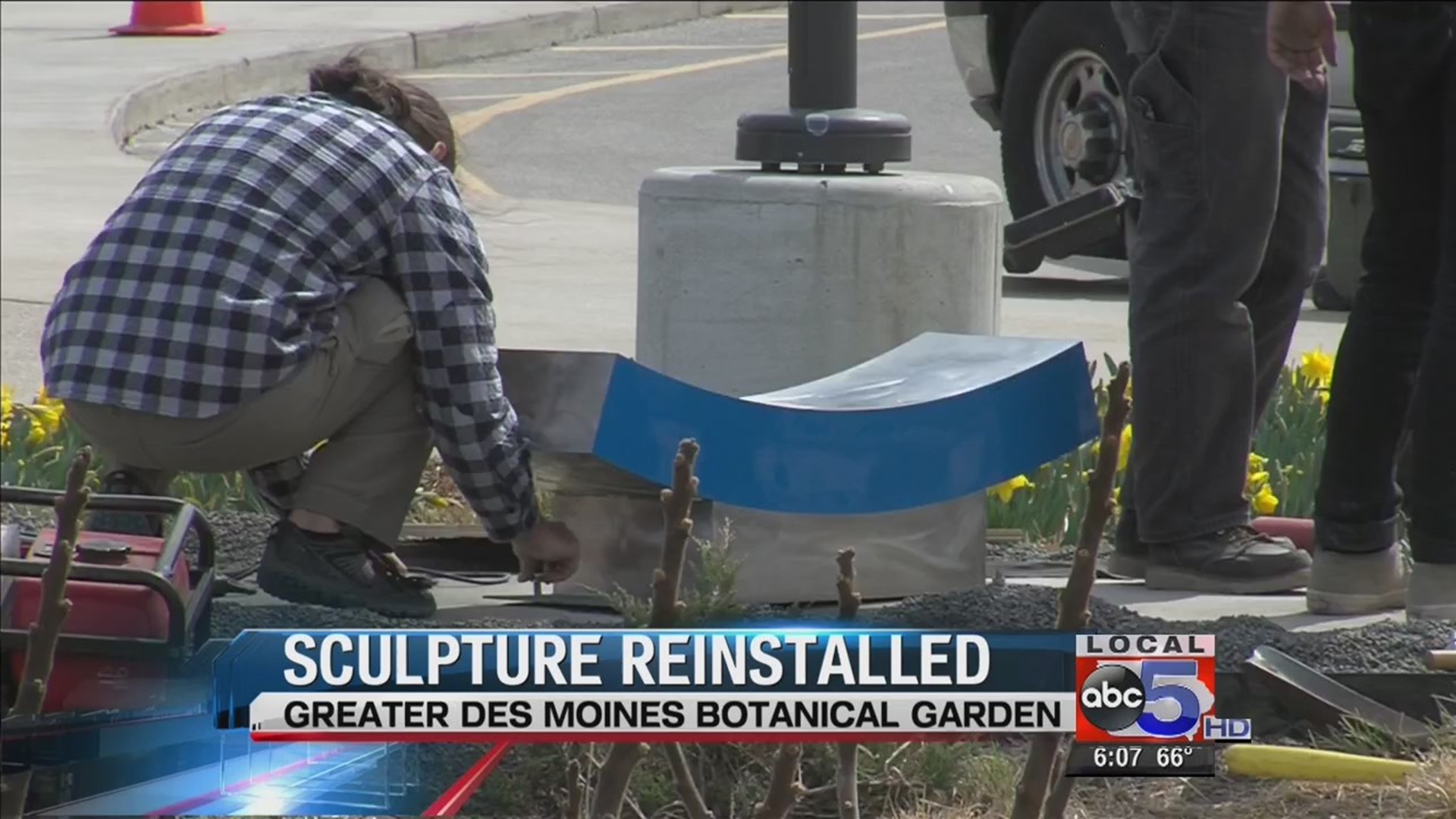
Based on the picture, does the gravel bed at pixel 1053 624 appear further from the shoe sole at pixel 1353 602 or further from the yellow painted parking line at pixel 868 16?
the yellow painted parking line at pixel 868 16

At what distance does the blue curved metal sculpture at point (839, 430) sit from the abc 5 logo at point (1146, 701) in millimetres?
1370

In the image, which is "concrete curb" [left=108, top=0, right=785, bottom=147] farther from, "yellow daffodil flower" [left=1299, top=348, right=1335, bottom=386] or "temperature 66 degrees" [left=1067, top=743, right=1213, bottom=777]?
"temperature 66 degrees" [left=1067, top=743, right=1213, bottom=777]

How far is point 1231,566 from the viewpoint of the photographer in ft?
14.5

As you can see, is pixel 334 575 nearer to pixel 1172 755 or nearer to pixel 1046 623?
pixel 1046 623

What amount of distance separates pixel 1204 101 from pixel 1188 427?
52 centimetres

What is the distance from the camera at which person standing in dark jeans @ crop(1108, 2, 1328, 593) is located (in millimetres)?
4215

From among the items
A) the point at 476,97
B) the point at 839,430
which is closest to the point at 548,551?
the point at 839,430

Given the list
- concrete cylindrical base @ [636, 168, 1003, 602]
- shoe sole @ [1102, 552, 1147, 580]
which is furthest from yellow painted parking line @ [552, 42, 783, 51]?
shoe sole @ [1102, 552, 1147, 580]

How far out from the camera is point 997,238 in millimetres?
4973

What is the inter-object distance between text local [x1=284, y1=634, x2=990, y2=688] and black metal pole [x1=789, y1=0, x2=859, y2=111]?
8.65 feet

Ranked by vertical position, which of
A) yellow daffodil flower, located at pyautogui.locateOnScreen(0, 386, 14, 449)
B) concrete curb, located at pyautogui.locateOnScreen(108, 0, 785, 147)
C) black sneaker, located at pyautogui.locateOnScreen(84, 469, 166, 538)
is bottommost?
concrete curb, located at pyautogui.locateOnScreen(108, 0, 785, 147)

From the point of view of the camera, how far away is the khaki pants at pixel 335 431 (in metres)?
4.09

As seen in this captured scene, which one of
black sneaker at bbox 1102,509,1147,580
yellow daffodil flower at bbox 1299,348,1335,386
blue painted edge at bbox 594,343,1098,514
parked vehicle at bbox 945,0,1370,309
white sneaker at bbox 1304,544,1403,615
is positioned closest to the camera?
blue painted edge at bbox 594,343,1098,514

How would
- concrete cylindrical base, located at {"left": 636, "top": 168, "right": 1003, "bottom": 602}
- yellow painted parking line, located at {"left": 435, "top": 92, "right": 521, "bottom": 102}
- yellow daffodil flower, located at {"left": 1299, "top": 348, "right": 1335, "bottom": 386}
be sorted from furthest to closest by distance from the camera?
yellow painted parking line, located at {"left": 435, "top": 92, "right": 521, "bottom": 102}
yellow daffodil flower, located at {"left": 1299, "top": 348, "right": 1335, "bottom": 386}
concrete cylindrical base, located at {"left": 636, "top": 168, "right": 1003, "bottom": 602}
